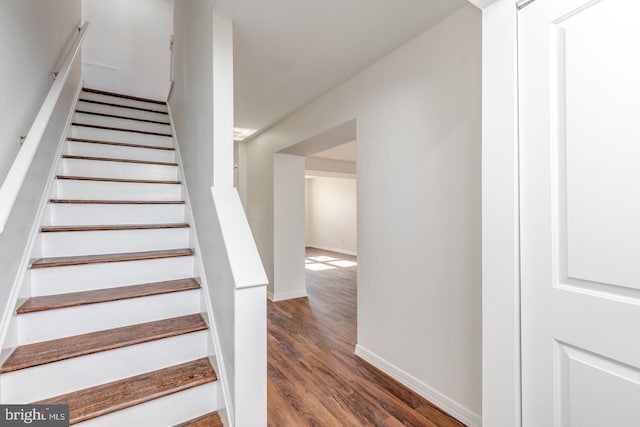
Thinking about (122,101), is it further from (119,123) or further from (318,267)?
(318,267)

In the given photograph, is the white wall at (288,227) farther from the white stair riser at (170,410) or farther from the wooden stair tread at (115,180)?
the white stair riser at (170,410)

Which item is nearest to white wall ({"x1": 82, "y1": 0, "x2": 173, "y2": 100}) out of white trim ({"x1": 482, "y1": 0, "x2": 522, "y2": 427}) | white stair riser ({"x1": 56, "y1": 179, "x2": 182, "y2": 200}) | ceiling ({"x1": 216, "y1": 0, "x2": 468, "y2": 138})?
A: ceiling ({"x1": 216, "y1": 0, "x2": 468, "y2": 138})

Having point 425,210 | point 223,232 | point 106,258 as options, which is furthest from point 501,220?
point 106,258

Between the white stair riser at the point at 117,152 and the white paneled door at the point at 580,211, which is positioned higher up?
the white stair riser at the point at 117,152

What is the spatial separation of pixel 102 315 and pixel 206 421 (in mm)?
816

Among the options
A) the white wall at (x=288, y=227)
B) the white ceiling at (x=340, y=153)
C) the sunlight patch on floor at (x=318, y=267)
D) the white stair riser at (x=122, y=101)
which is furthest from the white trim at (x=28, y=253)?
the sunlight patch on floor at (x=318, y=267)

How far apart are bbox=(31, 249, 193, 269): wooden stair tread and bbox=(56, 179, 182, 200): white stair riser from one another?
0.53 m

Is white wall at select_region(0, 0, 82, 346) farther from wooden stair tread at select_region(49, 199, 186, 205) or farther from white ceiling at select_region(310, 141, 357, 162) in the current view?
white ceiling at select_region(310, 141, 357, 162)

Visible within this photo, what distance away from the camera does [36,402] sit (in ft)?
4.19

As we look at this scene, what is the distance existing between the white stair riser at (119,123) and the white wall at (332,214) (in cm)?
571

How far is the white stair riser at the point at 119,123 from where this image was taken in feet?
9.07

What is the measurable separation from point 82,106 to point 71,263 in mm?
2118

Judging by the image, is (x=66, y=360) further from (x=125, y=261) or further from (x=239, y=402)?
(x=239, y=402)

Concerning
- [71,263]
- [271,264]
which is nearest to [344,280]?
[271,264]
